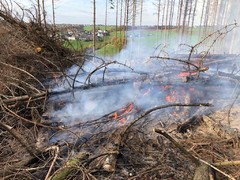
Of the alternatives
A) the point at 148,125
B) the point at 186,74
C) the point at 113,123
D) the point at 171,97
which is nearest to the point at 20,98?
the point at 113,123

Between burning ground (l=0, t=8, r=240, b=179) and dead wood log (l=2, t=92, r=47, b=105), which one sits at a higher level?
dead wood log (l=2, t=92, r=47, b=105)

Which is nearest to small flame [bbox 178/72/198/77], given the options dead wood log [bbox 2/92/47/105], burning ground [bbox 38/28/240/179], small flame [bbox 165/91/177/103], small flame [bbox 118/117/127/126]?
burning ground [bbox 38/28/240/179]

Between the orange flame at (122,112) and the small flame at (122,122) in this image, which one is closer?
the small flame at (122,122)

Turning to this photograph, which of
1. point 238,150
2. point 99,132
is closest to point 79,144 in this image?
point 99,132

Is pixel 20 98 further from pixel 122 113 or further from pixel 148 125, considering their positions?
pixel 148 125

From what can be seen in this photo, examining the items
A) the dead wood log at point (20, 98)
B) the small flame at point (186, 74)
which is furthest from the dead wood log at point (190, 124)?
the dead wood log at point (20, 98)

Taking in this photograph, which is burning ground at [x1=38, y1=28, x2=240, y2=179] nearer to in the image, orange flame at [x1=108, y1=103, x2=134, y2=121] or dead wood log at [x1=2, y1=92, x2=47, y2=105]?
orange flame at [x1=108, y1=103, x2=134, y2=121]

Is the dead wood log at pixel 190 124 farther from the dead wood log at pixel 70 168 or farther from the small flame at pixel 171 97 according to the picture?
the dead wood log at pixel 70 168

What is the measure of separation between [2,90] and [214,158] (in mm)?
4713

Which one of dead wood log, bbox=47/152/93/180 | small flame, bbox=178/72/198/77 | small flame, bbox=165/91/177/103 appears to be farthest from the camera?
small flame, bbox=178/72/198/77

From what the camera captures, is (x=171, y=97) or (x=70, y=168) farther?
(x=171, y=97)

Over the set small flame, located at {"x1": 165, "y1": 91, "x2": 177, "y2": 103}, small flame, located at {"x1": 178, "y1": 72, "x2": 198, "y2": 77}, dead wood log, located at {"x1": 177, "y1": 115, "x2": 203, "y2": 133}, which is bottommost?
dead wood log, located at {"x1": 177, "y1": 115, "x2": 203, "y2": 133}

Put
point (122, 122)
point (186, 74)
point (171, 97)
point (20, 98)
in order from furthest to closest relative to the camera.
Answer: point (186, 74) → point (171, 97) → point (122, 122) → point (20, 98)

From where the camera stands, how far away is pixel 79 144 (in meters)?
4.43
